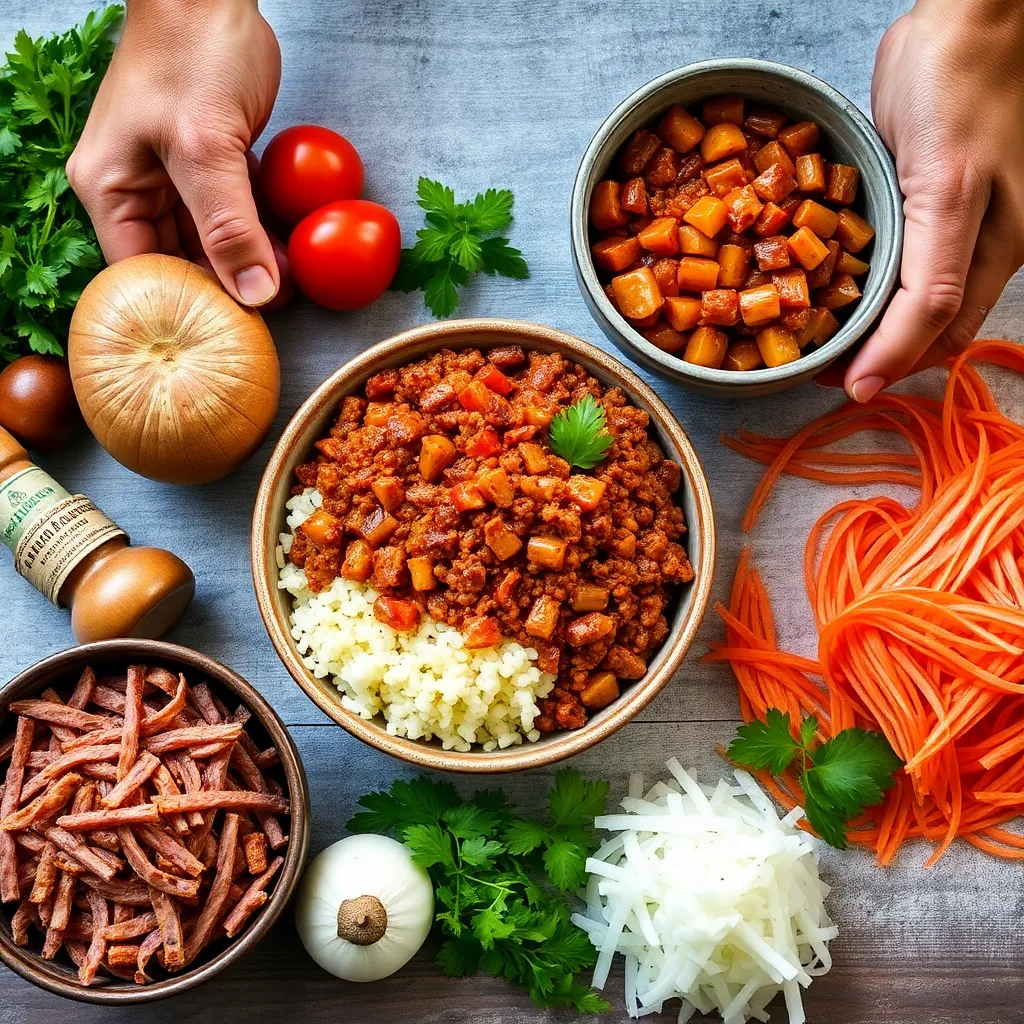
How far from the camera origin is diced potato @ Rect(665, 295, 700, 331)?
242 cm

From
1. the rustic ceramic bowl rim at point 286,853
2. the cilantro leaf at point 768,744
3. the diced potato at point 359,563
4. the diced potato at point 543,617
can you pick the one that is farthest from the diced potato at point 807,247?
the rustic ceramic bowl rim at point 286,853

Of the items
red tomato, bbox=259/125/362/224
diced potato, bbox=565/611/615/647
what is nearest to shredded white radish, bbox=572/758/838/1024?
diced potato, bbox=565/611/615/647

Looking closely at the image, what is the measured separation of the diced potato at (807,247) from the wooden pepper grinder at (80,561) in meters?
1.71

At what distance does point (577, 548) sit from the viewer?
224cm

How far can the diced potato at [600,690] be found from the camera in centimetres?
232

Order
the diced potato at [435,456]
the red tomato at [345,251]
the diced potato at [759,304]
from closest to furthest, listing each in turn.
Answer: the diced potato at [435,456] < the diced potato at [759,304] < the red tomato at [345,251]

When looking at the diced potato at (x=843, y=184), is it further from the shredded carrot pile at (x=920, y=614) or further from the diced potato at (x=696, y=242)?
the shredded carrot pile at (x=920, y=614)

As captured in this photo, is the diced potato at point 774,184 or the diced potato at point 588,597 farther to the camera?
the diced potato at point 774,184

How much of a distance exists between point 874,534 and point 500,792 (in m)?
1.22

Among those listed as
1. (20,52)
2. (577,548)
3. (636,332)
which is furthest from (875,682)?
(20,52)

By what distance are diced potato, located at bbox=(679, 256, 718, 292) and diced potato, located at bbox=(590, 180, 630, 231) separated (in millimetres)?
198

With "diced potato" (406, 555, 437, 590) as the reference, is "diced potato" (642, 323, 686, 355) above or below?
above

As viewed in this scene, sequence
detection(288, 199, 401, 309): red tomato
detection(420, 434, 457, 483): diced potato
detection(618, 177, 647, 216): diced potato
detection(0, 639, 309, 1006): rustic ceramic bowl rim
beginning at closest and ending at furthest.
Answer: detection(0, 639, 309, 1006): rustic ceramic bowl rim < detection(420, 434, 457, 483): diced potato < detection(618, 177, 647, 216): diced potato < detection(288, 199, 401, 309): red tomato

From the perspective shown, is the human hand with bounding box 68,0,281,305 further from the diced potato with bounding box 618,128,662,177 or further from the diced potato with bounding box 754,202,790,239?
the diced potato with bounding box 754,202,790,239
